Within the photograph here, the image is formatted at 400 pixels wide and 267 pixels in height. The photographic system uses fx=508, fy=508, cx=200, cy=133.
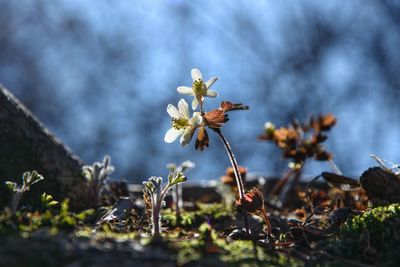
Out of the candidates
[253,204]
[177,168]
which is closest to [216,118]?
[253,204]

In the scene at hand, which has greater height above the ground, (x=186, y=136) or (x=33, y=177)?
(x=186, y=136)

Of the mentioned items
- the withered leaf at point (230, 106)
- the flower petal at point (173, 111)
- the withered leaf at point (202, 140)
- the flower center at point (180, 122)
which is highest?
the flower petal at point (173, 111)

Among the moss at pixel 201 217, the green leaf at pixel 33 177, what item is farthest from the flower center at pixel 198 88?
the green leaf at pixel 33 177

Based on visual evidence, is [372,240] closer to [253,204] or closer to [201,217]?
[253,204]

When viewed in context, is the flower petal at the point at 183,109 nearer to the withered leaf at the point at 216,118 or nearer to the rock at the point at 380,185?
the withered leaf at the point at 216,118

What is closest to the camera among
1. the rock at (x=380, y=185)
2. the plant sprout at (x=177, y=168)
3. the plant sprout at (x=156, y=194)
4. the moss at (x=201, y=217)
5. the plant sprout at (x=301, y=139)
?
the plant sprout at (x=156, y=194)

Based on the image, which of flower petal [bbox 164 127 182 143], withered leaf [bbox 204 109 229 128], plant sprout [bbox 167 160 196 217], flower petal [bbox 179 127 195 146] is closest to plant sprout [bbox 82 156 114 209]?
plant sprout [bbox 167 160 196 217]
